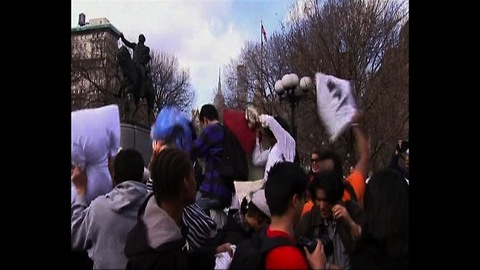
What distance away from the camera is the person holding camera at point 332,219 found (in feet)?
8.97

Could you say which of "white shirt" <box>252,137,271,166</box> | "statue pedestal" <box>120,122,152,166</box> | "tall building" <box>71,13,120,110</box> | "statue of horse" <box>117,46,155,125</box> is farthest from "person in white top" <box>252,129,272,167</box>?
"tall building" <box>71,13,120,110</box>

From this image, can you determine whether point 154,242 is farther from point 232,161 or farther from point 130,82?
point 130,82

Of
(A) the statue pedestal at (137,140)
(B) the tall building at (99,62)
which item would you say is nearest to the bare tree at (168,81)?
(B) the tall building at (99,62)

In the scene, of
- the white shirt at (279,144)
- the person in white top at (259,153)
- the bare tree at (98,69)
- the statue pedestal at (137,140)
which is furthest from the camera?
the bare tree at (98,69)

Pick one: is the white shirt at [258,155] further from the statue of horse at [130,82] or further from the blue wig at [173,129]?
the statue of horse at [130,82]

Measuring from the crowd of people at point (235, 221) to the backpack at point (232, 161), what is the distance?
2.29ft

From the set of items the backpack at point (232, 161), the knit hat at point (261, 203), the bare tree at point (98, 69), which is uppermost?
the bare tree at point (98, 69)

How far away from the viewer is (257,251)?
2.31m

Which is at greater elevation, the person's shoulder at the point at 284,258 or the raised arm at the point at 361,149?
the raised arm at the point at 361,149

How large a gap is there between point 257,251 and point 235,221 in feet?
5.26

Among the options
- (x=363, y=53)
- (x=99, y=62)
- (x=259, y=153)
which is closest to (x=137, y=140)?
(x=259, y=153)
